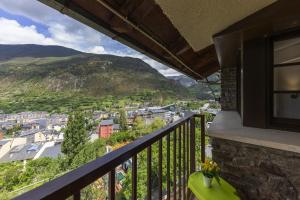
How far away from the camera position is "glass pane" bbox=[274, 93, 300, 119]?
7.21 ft

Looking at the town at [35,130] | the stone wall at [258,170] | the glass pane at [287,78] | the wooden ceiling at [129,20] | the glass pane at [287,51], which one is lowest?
the town at [35,130]

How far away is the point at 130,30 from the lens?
2.17 metres

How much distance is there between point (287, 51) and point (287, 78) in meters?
0.30

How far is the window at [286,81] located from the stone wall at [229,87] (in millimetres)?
3474

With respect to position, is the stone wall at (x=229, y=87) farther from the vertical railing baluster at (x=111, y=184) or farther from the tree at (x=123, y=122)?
the tree at (x=123, y=122)

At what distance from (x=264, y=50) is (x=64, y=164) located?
2066cm

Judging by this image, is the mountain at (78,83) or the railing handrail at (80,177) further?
the mountain at (78,83)

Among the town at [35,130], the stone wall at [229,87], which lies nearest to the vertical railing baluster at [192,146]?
the stone wall at [229,87]

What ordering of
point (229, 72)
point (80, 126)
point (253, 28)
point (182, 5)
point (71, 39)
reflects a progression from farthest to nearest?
point (71, 39) → point (80, 126) → point (229, 72) → point (253, 28) → point (182, 5)

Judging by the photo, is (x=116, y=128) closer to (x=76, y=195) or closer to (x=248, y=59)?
(x=248, y=59)

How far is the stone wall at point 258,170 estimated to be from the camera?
1876mm

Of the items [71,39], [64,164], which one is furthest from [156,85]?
[71,39]

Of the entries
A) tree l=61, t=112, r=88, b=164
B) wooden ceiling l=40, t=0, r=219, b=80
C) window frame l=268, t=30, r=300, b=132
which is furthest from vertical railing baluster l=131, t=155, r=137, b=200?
tree l=61, t=112, r=88, b=164

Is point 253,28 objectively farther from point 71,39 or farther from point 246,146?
point 71,39
